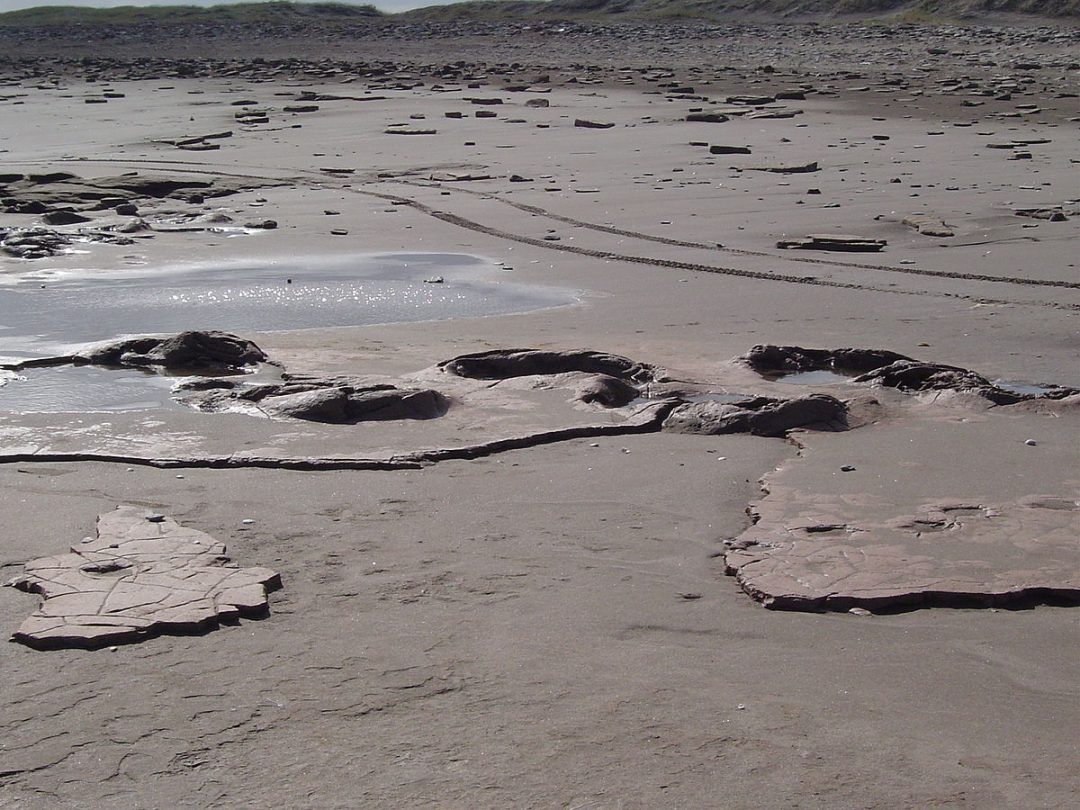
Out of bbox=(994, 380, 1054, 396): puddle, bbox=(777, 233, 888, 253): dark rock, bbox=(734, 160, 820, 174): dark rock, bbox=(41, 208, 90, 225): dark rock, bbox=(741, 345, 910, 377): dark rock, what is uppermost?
bbox=(41, 208, 90, 225): dark rock

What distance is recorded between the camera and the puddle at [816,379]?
618 cm

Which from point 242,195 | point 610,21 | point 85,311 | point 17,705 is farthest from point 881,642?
point 610,21

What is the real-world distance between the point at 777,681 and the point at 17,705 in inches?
67.0

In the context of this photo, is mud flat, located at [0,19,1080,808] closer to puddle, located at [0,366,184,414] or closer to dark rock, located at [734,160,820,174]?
puddle, located at [0,366,184,414]

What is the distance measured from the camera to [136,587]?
3693mm

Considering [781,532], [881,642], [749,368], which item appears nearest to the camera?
[881,642]

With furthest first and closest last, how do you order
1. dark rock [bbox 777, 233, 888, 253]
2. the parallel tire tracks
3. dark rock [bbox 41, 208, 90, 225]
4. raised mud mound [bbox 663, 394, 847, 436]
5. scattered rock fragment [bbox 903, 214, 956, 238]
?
dark rock [bbox 41, 208, 90, 225] < scattered rock fragment [bbox 903, 214, 956, 238] < dark rock [bbox 777, 233, 888, 253] < the parallel tire tracks < raised mud mound [bbox 663, 394, 847, 436]

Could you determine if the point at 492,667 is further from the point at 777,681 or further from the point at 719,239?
the point at 719,239

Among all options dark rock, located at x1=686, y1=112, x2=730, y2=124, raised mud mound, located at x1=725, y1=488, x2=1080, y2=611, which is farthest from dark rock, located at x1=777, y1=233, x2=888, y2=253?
dark rock, located at x1=686, y1=112, x2=730, y2=124

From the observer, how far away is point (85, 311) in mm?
7836

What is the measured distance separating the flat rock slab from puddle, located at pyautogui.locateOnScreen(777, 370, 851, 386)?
3008 millimetres

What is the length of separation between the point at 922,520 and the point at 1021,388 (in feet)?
6.36

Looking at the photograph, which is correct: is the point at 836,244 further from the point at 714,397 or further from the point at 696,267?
the point at 714,397

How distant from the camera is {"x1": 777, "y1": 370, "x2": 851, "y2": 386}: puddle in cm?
618
